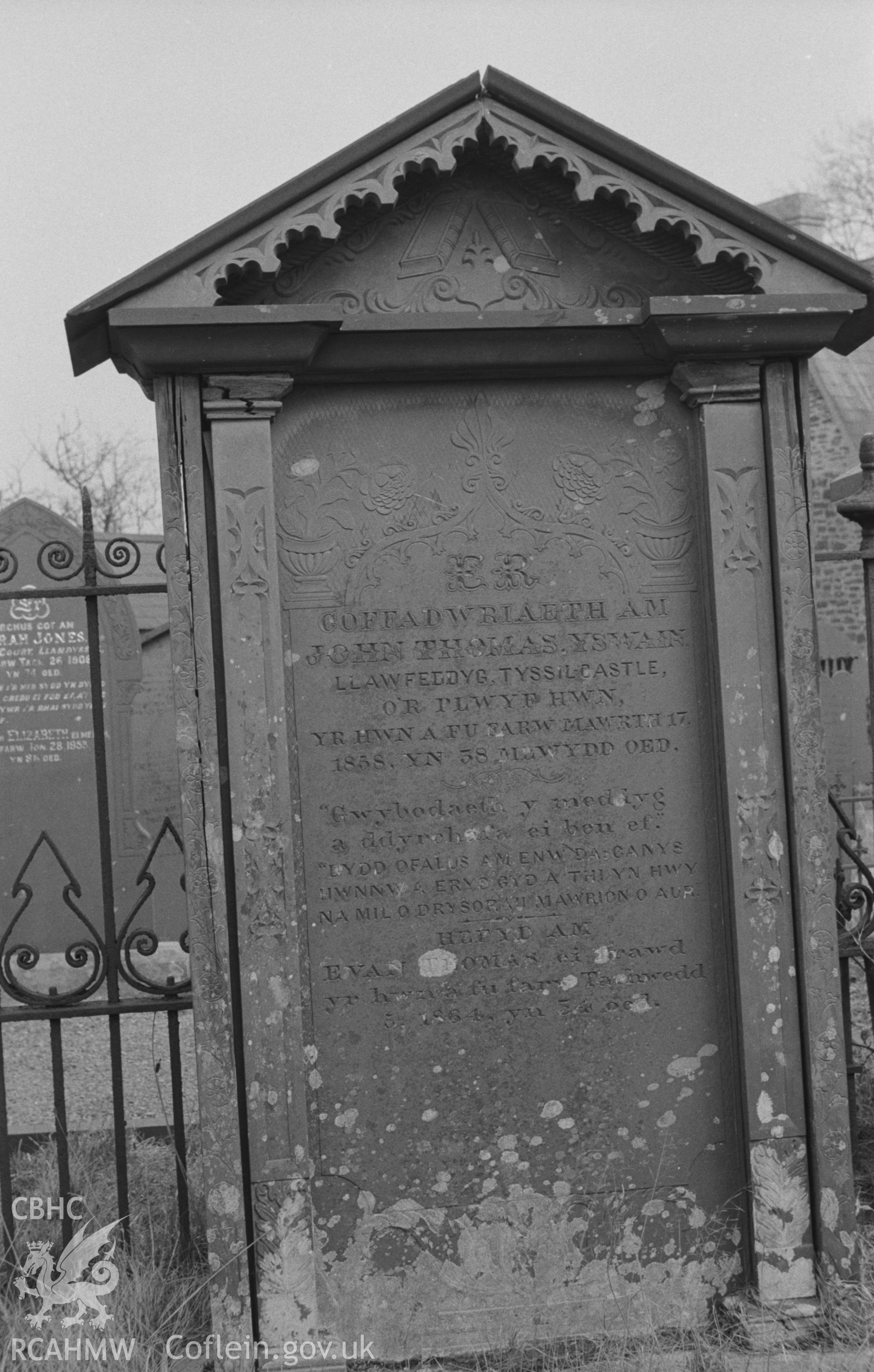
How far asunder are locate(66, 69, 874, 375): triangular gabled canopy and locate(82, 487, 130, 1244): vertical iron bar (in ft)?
1.92

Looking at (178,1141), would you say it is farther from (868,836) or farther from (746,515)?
(868,836)

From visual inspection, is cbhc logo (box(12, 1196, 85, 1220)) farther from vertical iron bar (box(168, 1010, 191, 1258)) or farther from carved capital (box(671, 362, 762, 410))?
carved capital (box(671, 362, 762, 410))

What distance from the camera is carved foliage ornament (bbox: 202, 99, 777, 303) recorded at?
333 cm

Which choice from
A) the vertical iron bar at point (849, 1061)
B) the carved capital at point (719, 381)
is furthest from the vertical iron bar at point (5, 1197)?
the carved capital at point (719, 381)

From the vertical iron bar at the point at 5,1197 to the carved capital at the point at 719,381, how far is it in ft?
9.46

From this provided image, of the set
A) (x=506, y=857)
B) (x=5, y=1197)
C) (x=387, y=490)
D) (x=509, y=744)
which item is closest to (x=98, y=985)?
(x=5, y=1197)

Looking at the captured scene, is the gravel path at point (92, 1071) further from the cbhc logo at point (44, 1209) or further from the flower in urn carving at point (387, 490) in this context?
the flower in urn carving at point (387, 490)

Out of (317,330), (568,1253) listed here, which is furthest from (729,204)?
(568,1253)

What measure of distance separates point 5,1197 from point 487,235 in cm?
332

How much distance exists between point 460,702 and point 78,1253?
6.46ft

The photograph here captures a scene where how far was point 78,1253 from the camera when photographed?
3.65 metres

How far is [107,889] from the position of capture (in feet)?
12.7

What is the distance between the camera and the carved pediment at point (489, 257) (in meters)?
3.53

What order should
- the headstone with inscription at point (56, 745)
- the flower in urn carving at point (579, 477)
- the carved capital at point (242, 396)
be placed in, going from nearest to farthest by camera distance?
the carved capital at point (242, 396) < the flower in urn carving at point (579, 477) < the headstone with inscription at point (56, 745)
